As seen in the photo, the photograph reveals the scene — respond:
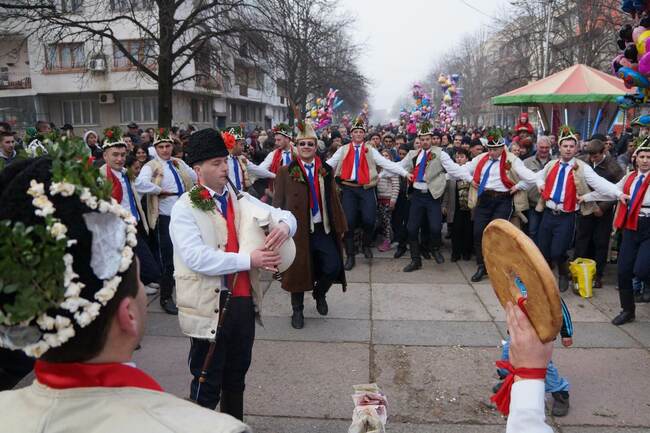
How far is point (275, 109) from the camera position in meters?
69.4

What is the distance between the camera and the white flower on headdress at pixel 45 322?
122cm

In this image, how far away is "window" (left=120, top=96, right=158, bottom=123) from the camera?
3475cm

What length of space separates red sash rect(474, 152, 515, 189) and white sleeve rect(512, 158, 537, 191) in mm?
122

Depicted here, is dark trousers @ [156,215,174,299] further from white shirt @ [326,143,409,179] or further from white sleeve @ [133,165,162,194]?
white shirt @ [326,143,409,179]

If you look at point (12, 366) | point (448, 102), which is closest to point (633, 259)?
point (12, 366)

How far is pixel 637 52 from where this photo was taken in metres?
3.52

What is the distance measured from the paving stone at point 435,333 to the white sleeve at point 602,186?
2179 millimetres

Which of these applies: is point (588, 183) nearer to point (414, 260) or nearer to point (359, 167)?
point (414, 260)

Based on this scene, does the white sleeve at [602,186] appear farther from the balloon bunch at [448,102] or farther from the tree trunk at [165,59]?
the balloon bunch at [448,102]

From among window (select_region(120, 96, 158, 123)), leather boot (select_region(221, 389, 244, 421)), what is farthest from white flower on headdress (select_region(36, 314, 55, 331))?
window (select_region(120, 96, 158, 123))

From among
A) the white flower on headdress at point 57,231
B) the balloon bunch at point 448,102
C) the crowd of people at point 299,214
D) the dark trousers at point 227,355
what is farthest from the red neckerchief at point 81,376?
the balloon bunch at point 448,102

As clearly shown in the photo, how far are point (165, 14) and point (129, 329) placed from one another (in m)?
17.0

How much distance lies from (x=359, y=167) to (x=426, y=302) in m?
2.43

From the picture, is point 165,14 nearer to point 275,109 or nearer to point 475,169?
point 475,169
